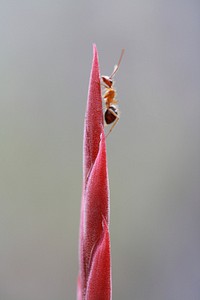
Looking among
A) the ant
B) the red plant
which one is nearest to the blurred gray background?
the ant

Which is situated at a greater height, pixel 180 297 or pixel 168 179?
pixel 168 179

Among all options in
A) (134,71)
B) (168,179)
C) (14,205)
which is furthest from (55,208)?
(134,71)

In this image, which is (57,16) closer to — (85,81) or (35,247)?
(85,81)

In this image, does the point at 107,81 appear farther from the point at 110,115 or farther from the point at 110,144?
the point at 110,144

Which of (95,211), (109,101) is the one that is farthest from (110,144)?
(95,211)

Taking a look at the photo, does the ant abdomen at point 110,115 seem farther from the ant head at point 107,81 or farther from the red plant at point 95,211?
the red plant at point 95,211
